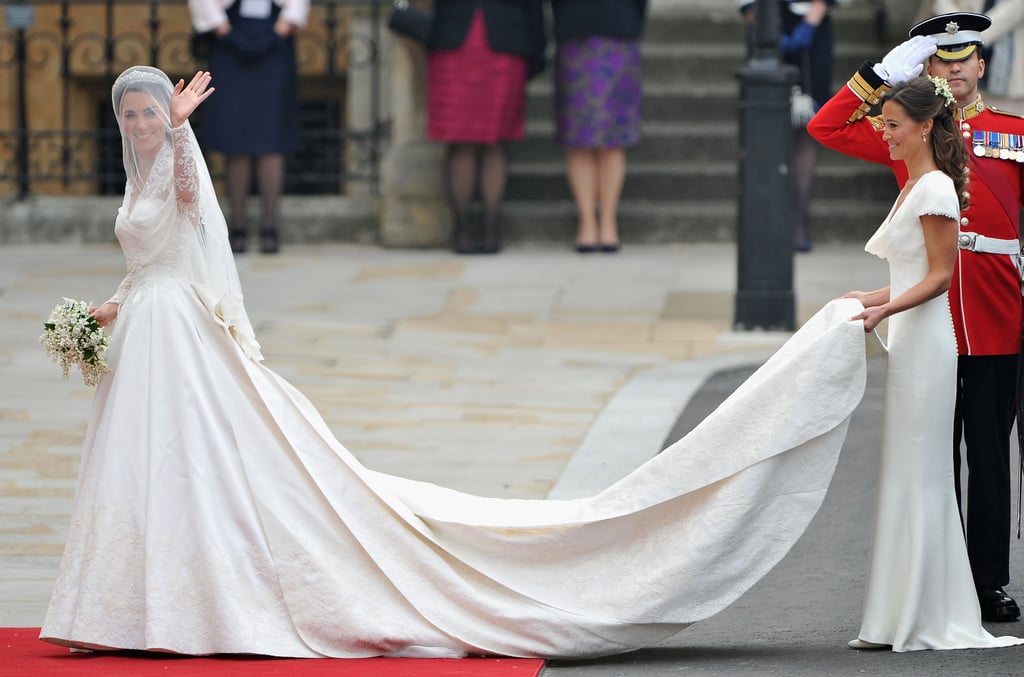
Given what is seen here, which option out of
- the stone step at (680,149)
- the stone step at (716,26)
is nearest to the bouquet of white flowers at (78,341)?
the stone step at (680,149)

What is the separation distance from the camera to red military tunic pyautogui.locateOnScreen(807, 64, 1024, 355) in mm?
6023

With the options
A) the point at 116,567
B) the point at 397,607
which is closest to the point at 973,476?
the point at 397,607

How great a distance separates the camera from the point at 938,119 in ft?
19.1

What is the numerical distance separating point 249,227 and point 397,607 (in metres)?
9.39

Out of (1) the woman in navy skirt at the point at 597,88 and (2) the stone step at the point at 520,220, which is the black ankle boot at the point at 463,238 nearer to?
(2) the stone step at the point at 520,220

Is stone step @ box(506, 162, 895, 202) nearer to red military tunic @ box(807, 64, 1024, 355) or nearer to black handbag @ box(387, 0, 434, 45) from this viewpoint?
black handbag @ box(387, 0, 434, 45)

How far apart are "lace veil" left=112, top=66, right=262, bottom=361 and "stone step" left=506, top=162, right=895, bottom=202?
894 centimetres

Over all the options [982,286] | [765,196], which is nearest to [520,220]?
[765,196]

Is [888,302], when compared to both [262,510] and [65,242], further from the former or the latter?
[65,242]

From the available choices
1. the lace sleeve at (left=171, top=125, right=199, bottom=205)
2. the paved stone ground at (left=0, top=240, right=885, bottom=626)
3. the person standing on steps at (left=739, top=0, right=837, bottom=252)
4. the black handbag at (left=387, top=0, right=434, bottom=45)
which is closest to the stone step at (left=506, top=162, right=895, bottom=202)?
the paved stone ground at (left=0, top=240, right=885, bottom=626)

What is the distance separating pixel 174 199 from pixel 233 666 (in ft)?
4.70

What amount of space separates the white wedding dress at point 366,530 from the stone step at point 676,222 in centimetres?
876

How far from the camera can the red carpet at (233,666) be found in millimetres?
5473

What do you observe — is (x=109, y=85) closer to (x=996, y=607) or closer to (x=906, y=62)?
(x=906, y=62)
